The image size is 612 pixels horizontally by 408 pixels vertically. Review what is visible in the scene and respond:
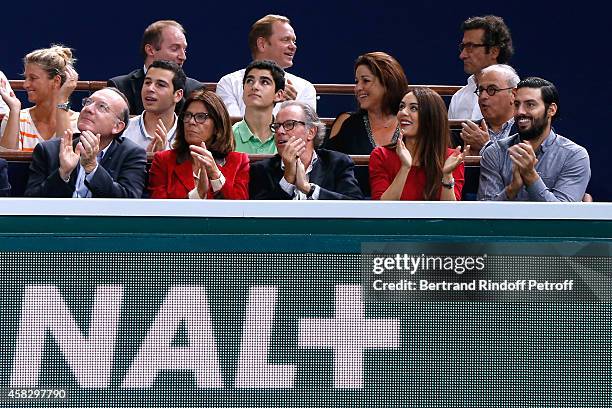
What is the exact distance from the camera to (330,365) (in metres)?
3.17

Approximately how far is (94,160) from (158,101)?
4.36 feet

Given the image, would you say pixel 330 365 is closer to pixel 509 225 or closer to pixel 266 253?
pixel 266 253

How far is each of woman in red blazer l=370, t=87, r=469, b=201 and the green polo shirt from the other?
94 cm

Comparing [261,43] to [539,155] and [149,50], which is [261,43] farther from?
[539,155]

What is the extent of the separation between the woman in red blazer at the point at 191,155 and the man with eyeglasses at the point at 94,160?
10 cm

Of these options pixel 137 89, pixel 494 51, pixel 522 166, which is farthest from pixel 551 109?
pixel 137 89

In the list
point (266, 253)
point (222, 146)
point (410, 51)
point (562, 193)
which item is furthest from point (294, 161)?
point (410, 51)

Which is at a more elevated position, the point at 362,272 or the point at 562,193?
the point at 562,193

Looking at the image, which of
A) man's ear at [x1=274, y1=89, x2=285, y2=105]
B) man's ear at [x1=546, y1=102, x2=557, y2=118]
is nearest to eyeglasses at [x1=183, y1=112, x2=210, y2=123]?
man's ear at [x1=274, y1=89, x2=285, y2=105]

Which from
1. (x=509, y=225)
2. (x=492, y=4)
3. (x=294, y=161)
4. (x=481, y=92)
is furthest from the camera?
(x=492, y=4)

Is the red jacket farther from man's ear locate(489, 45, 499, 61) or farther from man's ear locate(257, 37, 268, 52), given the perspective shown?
man's ear locate(489, 45, 499, 61)

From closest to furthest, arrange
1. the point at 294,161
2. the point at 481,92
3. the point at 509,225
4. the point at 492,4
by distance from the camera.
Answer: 1. the point at 509,225
2. the point at 294,161
3. the point at 481,92
4. the point at 492,4

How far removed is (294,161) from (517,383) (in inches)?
87.6

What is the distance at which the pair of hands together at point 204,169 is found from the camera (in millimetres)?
5055
